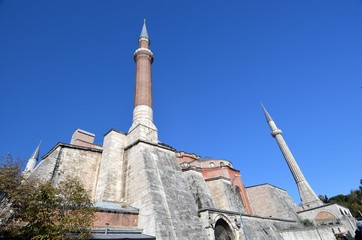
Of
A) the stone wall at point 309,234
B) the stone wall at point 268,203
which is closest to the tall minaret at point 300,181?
the stone wall at point 268,203

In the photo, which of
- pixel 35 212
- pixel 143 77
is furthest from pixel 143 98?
pixel 35 212

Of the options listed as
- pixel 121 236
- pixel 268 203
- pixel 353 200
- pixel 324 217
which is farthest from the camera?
pixel 353 200

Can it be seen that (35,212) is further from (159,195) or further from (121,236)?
(159,195)

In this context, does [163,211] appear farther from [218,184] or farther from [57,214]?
[218,184]

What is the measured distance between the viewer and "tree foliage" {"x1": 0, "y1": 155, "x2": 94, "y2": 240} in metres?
6.33

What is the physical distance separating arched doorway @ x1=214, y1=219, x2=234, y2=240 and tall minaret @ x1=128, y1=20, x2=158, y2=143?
6.54 meters

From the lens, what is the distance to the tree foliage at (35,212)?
6.33 m

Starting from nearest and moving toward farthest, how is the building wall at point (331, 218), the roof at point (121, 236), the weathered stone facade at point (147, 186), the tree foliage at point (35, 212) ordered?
1. the tree foliage at point (35, 212)
2. the roof at point (121, 236)
3. the weathered stone facade at point (147, 186)
4. the building wall at point (331, 218)

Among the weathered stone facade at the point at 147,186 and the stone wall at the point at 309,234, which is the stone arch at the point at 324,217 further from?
the weathered stone facade at the point at 147,186

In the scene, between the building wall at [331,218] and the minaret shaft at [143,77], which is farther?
the building wall at [331,218]

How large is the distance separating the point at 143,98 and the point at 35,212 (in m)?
12.3

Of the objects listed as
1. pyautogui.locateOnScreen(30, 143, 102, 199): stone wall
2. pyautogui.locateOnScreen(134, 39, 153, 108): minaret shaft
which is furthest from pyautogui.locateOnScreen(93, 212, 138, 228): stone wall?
pyautogui.locateOnScreen(134, 39, 153, 108): minaret shaft

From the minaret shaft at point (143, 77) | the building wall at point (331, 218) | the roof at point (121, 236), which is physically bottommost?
the roof at point (121, 236)

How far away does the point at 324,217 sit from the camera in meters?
27.1
